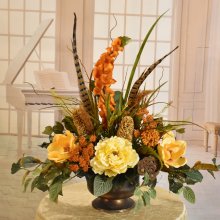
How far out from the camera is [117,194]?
200 centimetres

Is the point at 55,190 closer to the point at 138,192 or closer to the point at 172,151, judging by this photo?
the point at 138,192

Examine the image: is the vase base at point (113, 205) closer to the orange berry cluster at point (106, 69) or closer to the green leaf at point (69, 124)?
the green leaf at point (69, 124)

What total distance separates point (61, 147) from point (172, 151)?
46cm

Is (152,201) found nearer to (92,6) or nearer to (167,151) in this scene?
(167,151)

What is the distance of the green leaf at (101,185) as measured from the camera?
6.07 ft

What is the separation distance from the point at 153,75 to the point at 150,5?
42.9 inches

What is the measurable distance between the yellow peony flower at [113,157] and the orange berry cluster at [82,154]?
2 centimetres

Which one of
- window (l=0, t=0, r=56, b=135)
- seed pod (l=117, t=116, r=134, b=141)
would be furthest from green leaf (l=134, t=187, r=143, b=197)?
window (l=0, t=0, r=56, b=135)

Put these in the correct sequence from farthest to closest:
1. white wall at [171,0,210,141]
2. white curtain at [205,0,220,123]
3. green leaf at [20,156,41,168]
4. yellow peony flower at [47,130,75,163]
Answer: white wall at [171,0,210,141], white curtain at [205,0,220,123], green leaf at [20,156,41,168], yellow peony flower at [47,130,75,163]

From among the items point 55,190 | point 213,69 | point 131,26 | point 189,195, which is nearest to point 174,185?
point 189,195

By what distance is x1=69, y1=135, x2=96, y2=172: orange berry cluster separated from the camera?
187cm

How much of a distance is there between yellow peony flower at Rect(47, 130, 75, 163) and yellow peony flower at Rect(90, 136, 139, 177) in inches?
4.7

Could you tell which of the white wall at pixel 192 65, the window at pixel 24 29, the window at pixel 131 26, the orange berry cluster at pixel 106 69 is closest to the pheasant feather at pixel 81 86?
the orange berry cluster at pixel 106 69

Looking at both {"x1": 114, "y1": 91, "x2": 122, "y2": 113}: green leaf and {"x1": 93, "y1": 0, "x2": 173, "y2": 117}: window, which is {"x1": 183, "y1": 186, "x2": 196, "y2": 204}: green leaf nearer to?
{"x1": 114, "y1": 91, "x2": 122, "y2": 113}: green leaf
